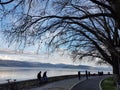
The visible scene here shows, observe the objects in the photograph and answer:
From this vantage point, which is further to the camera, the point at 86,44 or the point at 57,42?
the point at 86,44

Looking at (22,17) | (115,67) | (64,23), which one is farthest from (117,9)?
(115,67)

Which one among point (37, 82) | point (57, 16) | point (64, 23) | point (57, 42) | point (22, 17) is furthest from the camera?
point (37, 82)

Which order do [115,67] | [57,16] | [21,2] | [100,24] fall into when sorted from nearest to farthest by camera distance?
[21,2] → [57,16] → [100,24] → [115,67]

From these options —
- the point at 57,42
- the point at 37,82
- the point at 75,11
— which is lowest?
the point at 37,82

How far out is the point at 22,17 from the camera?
17297mm

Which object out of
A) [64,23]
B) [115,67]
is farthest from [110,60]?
[64,23]

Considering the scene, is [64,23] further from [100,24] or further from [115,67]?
[115,67]

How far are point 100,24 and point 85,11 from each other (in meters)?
7.48

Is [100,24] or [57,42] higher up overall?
[100,24]

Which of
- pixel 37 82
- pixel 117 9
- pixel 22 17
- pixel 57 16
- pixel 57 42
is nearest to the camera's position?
pixel 117 9

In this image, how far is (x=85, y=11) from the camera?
2786 centimetres

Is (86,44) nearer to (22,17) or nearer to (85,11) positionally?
(85,11)

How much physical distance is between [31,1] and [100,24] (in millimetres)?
19968

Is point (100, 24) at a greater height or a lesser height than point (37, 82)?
greater
